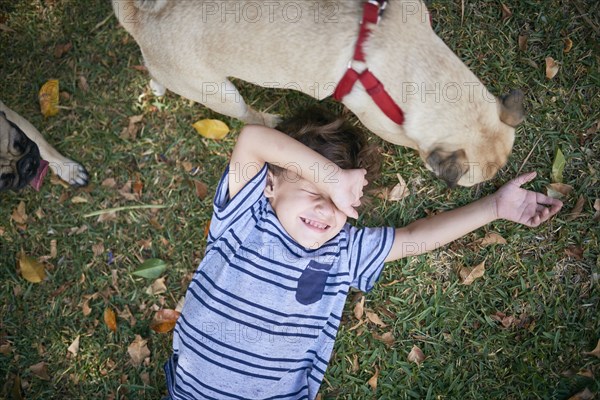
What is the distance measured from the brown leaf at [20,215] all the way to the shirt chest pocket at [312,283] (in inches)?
98.4

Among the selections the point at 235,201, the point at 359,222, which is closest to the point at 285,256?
the point at 235,201

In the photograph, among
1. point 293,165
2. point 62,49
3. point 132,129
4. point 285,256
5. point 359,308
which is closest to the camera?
point 293,165

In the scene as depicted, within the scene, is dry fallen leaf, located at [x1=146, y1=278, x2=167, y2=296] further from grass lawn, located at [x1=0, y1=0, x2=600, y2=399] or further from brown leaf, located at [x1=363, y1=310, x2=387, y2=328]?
brown leaf, located at [x1=363, y1=310, x2=387, y2=328]

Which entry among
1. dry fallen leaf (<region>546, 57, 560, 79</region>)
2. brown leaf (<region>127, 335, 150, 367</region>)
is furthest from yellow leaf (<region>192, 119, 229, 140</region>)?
dry fallen leaf (<region>546, 57, 560, 79</region>)

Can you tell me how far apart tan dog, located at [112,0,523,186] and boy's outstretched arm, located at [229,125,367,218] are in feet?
1.30

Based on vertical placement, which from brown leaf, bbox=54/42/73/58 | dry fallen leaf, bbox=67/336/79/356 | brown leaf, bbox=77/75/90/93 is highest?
brown leaf, bbox=54/42/73/58

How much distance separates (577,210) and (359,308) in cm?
171

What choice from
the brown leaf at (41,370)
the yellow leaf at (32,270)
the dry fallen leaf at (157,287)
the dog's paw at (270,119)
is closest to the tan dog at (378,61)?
the dog's paw at (270,119)

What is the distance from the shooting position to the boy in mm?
3221

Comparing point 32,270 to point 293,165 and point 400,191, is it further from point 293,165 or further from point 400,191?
point 400,191

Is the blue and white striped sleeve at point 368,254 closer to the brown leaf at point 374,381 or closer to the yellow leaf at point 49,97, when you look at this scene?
the brown leaf at point 374,381

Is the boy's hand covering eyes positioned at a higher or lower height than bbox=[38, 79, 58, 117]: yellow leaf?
higher

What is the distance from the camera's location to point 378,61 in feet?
8.79

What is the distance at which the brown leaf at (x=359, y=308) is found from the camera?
3770mm
